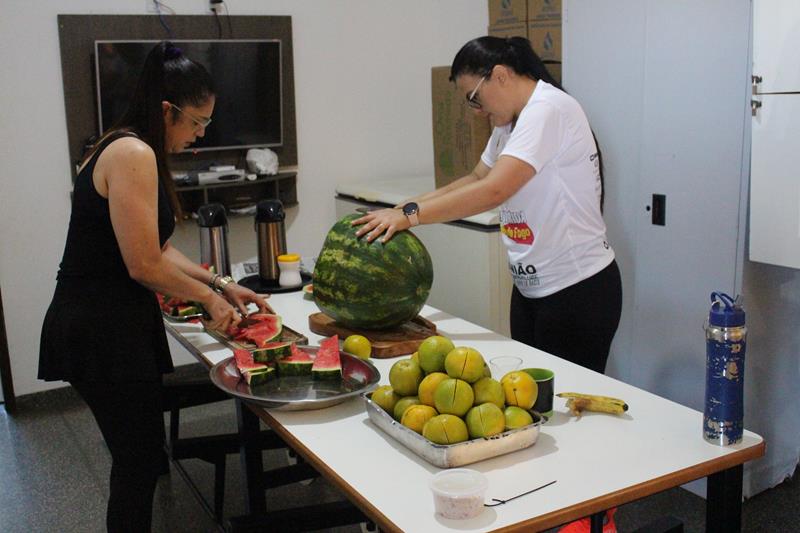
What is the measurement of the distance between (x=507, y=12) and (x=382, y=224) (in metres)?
1.75

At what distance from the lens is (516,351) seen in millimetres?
2334

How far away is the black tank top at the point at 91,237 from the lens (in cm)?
208

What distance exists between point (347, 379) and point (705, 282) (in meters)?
1.56

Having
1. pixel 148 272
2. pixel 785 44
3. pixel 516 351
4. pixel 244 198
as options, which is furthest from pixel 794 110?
pixel 244 198

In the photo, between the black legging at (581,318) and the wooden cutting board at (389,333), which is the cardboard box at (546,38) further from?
the wooden cutting board at (389,333)

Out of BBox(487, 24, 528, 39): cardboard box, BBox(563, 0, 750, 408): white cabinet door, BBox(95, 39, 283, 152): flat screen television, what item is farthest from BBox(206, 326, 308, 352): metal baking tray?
BBox(95, 39, 283, 152): flat screen television

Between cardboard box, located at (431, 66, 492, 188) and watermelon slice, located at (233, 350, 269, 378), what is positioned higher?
cardboard box, located at (431, 66, 492, 188)

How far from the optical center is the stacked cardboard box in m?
3.61

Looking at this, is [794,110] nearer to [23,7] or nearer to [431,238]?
[431,238]

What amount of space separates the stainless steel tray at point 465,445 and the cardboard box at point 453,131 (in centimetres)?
223

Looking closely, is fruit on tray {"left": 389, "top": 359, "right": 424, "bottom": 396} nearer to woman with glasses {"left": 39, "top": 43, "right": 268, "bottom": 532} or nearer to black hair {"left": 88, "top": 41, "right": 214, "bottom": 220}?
woman with glasses {"left": 39, "top": 43, "right": 268, "bottom": 532}

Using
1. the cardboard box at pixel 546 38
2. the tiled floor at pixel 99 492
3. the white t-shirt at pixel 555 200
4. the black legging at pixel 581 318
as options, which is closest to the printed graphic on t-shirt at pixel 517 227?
the white t-shirt at pixel 555 200

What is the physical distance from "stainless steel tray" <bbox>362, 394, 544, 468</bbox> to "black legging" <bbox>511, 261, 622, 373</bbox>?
838 mm

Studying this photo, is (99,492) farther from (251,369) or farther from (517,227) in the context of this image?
(517,227)
